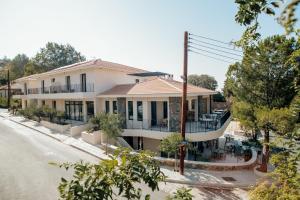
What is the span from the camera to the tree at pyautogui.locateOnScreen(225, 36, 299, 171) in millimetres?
12336

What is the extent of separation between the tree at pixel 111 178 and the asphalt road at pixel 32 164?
9.03 metres

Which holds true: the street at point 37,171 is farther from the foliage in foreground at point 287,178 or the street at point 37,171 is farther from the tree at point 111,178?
the tree at point 111,178

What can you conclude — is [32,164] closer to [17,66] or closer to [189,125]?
[189,125]

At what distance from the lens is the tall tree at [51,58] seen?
60919 millimetres

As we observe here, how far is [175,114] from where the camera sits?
58.3 ft

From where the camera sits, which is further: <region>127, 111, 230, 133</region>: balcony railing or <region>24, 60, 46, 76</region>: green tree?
<region>24, 60, 46, 76</region>: green tree

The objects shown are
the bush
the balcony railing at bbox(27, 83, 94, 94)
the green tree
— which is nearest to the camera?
the balcony railing at bbox(27, 83, 94, 94)

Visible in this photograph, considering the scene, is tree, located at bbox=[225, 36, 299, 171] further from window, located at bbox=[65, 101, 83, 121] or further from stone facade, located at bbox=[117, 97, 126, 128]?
window, located at bbox=[65, 101, 83, 121]

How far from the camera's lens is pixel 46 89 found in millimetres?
32781

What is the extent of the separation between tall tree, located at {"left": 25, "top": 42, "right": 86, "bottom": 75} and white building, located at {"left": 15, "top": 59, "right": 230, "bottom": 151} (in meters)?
34.2

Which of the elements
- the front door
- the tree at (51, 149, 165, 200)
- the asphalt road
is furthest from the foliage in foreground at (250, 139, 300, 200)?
the front door

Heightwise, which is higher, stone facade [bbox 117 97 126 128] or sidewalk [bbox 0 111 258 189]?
stone facade [bbox 117 97 126 128]

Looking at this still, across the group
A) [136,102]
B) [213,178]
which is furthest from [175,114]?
[213,178]

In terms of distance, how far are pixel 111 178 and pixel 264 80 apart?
505 inches
